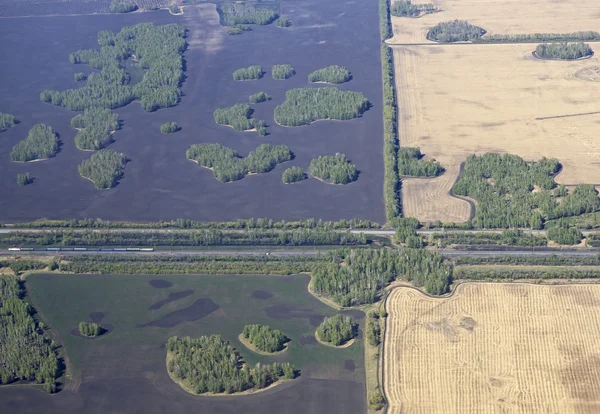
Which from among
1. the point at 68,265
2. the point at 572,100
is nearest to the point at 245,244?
the point at 68,265

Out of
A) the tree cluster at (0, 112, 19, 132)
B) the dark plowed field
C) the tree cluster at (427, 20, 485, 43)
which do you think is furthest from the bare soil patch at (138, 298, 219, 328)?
the tree cluster at (427, 20, 485, 43)

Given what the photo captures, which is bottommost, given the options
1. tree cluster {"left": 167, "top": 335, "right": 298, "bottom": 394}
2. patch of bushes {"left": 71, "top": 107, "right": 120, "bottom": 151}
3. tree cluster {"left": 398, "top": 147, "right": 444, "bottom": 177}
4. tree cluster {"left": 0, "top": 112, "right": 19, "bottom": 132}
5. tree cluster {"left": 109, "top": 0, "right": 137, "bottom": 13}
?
tree cluster {"left": 398, "top": 147, "right": 444, "bottom": 177}

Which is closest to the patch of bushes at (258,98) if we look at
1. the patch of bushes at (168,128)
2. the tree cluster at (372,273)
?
the patch of bushes at (168,128)

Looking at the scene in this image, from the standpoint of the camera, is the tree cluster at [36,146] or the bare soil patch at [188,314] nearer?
the bare soil patch at [188,314]

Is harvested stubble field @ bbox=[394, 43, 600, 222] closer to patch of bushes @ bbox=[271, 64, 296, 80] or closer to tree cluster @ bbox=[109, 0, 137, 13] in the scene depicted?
patch of bushes @ bbox=[271, 64, 296, 80]

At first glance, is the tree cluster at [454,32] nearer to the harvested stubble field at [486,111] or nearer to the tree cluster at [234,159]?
the harvested stubble field at [486,111]
